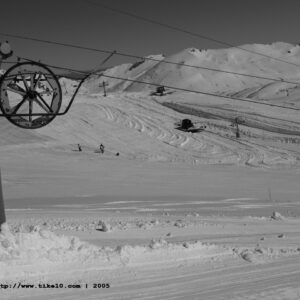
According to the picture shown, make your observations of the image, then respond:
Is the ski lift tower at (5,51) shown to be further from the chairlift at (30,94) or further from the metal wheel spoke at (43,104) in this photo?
the metal wheel spoke at (43,104)

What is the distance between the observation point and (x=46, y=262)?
6.61 m

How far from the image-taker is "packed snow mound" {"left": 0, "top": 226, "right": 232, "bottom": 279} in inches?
254

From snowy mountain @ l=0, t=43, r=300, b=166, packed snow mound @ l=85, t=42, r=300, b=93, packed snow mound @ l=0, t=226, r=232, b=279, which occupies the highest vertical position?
packed snow mound @ l=85, t=42, r=300, b=93

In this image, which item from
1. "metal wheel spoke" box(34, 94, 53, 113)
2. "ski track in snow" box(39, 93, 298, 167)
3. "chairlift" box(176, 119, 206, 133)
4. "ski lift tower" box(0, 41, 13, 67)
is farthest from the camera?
"chairlift" box(176, 119, 206, 133)

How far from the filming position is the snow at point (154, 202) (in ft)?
21.2

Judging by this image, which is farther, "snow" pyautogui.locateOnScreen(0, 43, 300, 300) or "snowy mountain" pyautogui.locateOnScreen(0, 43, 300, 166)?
"snowy mountain" pyautogui.locateOnScreen(0, 43, 300, 166)

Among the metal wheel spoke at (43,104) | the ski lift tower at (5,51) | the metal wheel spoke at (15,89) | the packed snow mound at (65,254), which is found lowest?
the packed snow mound at (65,254)

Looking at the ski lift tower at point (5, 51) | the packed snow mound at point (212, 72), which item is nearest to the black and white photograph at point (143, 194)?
the ski lift tower at point (5, 51)

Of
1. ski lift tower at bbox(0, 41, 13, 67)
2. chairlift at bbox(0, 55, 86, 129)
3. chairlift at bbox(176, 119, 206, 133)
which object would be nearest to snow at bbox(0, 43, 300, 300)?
chairlift at bbox(176, 119, 206, 133)

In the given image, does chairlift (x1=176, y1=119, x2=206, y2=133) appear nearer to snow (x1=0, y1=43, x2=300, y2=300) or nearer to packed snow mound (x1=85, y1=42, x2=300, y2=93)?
snow (x1=0, y1=43, x2=300, y2=300)

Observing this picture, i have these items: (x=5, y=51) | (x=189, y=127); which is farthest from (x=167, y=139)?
(x=5, y=51)

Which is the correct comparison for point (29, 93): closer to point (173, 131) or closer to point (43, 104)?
point (43, 104)

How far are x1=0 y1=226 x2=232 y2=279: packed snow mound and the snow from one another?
2 cm

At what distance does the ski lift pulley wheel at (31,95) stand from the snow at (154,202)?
178 cm
